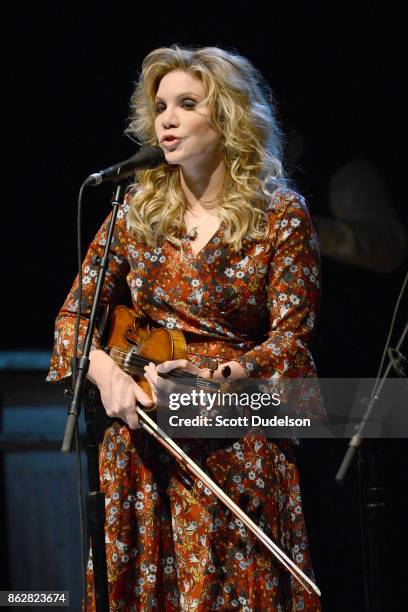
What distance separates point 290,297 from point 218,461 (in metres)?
0.46

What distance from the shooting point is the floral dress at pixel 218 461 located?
2164 mm

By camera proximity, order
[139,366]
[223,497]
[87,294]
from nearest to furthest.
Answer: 1. [223,497]
2. [139,366]
3. [87,294]

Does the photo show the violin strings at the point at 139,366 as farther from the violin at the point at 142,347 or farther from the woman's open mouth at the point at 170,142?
the woman's open mouth at the point at 170,142

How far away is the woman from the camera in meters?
2.17

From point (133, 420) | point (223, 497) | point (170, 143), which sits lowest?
point (223, 497)

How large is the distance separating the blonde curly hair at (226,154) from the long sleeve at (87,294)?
0.08 meters

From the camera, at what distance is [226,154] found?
8.18ft

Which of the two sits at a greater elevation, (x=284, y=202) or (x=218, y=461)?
(x=284, y=202)

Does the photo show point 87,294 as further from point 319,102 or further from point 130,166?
point 319,102

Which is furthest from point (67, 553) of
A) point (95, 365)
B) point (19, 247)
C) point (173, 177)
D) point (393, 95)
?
point (393, 95)

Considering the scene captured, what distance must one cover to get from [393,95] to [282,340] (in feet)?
4.00

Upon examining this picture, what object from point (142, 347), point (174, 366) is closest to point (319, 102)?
point (142, 347)

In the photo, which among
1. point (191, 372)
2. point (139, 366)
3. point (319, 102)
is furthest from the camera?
point (319, 102)

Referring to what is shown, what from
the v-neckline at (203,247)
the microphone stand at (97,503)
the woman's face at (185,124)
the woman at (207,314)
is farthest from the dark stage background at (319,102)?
the microphone stand at (97,503)
